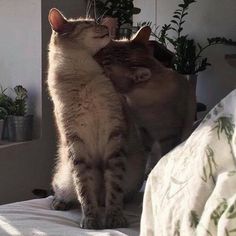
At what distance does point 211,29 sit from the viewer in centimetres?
341

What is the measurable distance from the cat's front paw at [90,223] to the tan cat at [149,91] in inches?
11.1

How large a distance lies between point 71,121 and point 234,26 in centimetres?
218

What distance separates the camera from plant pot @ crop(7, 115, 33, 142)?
2.85 metres

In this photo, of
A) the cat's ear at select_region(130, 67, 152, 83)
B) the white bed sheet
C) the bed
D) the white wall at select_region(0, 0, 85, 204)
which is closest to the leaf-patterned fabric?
the bed

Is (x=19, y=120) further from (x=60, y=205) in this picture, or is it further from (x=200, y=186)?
(x=200, y=186)

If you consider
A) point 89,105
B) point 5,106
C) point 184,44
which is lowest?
point 5,106

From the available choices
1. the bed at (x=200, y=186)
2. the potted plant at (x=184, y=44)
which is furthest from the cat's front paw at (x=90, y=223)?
the potted plant at (x=184, y=44)

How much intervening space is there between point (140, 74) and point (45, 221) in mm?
501

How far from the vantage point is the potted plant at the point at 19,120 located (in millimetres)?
2852

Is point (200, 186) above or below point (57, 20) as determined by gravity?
below

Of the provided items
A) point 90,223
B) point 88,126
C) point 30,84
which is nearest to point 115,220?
point 90,223

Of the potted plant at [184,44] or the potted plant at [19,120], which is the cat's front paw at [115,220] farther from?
the potted plant at [184,44]

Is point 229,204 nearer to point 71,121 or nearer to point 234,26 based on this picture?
point 71,121

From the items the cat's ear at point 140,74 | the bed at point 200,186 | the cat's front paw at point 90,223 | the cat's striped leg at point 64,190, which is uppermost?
the cat's ear at point 140,74
